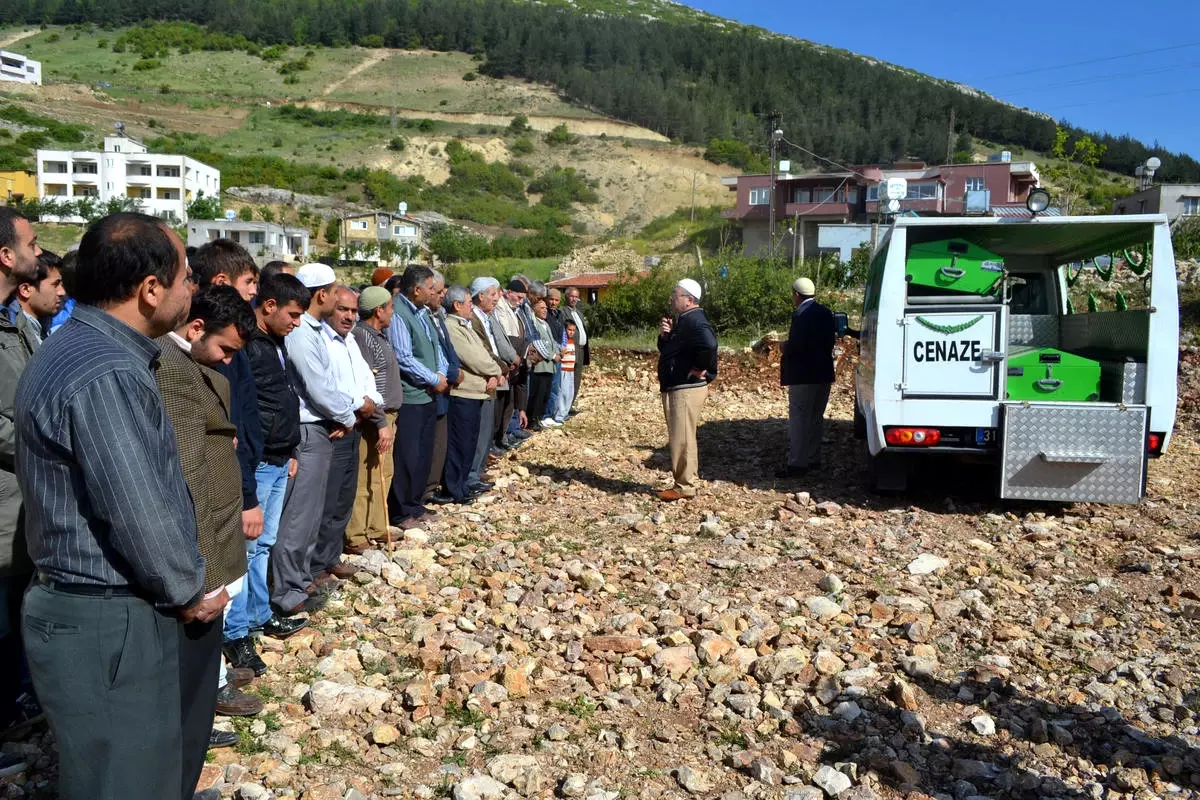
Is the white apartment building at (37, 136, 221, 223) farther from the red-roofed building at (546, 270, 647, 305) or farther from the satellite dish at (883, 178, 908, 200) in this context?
the satellite dish at (883, 178, 908, 200)

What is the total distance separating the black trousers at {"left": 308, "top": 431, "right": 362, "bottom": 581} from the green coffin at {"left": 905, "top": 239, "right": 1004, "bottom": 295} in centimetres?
463

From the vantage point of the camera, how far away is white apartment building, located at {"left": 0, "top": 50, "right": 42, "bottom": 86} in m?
107

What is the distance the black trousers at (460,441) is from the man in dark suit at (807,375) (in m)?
3.03

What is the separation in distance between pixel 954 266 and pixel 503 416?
490 centimetres

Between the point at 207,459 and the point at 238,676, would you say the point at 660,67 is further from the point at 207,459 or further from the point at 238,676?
the point at 207,459

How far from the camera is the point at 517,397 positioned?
10898mm

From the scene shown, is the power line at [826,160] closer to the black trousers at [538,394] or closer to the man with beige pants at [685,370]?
the black trousers at [538,394]

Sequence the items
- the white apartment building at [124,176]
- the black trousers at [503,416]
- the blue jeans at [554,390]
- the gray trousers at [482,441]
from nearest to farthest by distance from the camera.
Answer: the gray trousers at [482,441]
the black trousers at [503,416]
the blue jeans at [554,390]
the white apartment building at [124,176]

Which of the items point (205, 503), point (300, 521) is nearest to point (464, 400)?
point (300, 521)

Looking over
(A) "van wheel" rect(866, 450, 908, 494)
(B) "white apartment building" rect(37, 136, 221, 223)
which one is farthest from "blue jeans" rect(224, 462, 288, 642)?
(B) "white apartment building" rect(37, 136, 221, 223)

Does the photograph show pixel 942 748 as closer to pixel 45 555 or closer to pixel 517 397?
pixel 45 555

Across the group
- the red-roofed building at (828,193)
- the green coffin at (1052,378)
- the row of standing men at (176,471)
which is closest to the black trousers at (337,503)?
the row of standing men at (176,471)

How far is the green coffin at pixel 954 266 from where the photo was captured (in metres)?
7.46

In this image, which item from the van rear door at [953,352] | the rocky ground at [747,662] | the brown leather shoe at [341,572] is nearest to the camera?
the rocky ground at [747,662]
